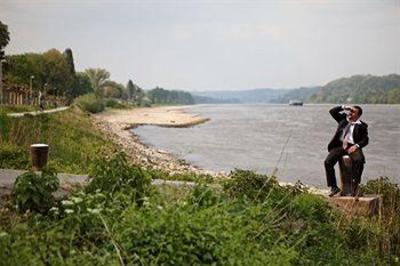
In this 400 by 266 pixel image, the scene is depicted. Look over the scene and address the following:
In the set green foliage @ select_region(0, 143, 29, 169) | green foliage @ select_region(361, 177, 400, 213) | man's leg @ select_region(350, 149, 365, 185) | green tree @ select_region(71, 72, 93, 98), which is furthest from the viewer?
green tree @ select_region(71, 72, 93, 98)

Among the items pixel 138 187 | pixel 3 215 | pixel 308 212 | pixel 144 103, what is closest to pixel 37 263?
pixel 3 215

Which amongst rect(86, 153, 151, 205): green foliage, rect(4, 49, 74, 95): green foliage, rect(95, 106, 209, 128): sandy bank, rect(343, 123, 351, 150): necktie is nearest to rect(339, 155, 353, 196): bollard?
rect(343, 123, 351, 150): necktie

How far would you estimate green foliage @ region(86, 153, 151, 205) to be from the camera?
23.7 feet

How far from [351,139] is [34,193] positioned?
18.5 ft

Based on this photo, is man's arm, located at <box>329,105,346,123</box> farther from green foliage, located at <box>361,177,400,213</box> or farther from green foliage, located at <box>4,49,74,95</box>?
green foliage, located at <box>4,49,74,95</box>

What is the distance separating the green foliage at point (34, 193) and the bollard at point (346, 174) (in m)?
5.33

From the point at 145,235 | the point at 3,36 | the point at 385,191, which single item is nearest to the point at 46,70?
the point at 3,36

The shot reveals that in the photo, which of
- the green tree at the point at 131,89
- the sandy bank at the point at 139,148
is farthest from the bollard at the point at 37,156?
the green tree at the point at 131,89

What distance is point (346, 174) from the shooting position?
1009cm

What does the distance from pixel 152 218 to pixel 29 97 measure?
4115 cm

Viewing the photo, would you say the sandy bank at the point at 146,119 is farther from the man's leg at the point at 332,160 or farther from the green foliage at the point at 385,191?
the man's leg at the point at 332,160

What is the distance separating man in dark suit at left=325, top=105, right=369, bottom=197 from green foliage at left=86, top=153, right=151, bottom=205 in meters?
4.00

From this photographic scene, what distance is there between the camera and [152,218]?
5.55 m

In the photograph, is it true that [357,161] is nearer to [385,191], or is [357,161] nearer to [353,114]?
[353,114]
